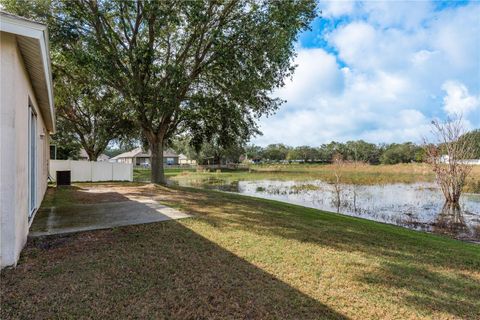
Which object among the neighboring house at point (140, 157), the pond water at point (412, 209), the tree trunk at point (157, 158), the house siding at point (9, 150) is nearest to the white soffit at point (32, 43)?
the house siding at point (9, 150)

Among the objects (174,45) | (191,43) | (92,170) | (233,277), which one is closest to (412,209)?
(233,277)

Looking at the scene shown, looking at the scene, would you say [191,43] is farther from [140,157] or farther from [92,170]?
[140,157]

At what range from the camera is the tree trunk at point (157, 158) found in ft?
47.3

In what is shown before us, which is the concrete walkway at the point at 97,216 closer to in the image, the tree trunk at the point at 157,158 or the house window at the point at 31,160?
the house window at the point at 31,160

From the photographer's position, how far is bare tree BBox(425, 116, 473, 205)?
1412cm

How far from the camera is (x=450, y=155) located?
14430 millimetres

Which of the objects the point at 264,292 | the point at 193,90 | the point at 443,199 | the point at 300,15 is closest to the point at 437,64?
the point at 300,15

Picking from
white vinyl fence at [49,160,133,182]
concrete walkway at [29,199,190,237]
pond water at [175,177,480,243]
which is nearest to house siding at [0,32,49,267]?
concrete walkway at [29,199,190,237]

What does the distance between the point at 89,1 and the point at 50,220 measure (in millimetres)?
8757

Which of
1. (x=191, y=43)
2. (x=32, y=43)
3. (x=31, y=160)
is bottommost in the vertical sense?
(x=31, y=160)

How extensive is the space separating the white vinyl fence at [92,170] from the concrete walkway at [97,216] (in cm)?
1079

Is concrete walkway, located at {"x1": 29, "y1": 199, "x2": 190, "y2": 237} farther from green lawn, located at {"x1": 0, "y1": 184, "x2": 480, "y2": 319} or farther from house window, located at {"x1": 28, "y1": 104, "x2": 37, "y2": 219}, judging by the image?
green lawn, located at {"x1": 0, "y1": 184, "x2": 480, "y2": 319}

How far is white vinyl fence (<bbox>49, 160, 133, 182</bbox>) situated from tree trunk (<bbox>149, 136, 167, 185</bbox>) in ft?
21.9

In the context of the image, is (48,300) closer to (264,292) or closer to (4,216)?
(4,216)
